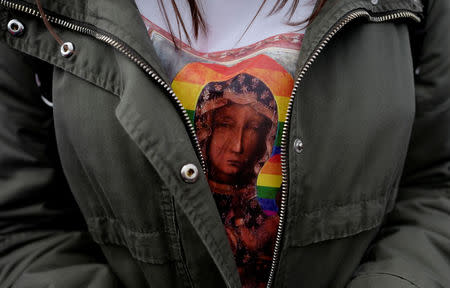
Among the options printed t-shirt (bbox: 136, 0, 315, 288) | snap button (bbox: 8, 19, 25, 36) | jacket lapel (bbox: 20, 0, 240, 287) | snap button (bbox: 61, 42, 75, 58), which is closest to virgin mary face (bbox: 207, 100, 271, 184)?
printed t-shirt (bbox: 136, 0, 315, 288)

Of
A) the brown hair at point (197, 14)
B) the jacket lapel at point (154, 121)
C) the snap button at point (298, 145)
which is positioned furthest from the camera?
the brown hair at point (197, 14)

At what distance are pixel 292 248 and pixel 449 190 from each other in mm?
580

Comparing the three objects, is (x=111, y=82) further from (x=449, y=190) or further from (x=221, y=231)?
(x=449, y=190)

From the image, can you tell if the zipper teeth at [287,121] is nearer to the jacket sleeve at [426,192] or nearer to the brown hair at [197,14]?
the brown hair at [197,14]

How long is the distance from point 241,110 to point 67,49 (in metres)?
0.49

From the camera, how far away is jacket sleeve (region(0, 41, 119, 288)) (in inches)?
43.2

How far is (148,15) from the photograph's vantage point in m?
1.15

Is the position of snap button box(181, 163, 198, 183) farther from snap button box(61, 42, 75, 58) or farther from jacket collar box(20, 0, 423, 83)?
snap button box(61, 42, 75, 58)

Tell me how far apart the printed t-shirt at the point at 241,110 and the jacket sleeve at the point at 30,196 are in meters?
0.40

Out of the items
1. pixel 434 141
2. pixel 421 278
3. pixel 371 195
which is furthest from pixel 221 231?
pixel 434 141

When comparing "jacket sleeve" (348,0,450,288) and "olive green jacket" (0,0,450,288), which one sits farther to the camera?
"jacket sleeve" (348,0,450,288)

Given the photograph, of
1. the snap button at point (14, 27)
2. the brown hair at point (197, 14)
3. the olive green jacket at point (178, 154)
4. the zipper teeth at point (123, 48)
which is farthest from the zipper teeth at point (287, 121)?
the snap button at point (14, 27)

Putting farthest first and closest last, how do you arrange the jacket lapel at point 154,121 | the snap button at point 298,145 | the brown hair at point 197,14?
the brown hair at point 197,14 → the snap button at point 298,145 → the jacket lapel at point 154,121

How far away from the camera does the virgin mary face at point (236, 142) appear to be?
1084 mm
